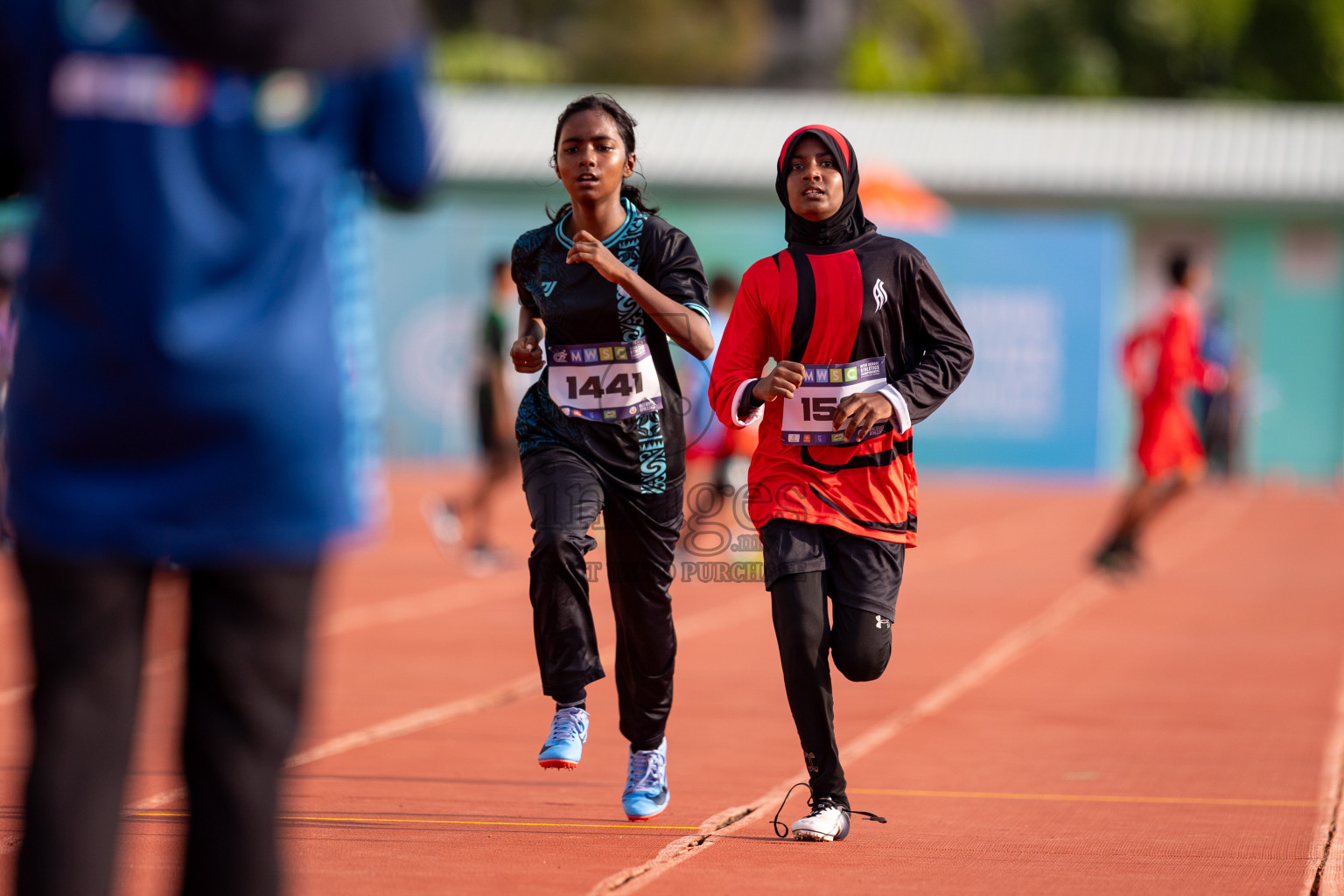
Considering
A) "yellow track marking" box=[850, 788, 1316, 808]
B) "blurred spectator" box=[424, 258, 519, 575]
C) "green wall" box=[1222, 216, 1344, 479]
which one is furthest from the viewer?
"green wall" box=[1222, 216, 1344, 479]

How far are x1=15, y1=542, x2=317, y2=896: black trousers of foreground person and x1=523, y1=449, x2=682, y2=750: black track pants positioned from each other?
8.37ft

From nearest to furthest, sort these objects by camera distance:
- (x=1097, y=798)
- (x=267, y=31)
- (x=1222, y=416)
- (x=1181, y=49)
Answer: (x=267, y=31)
(x=1097, y=798)
(x=1222, y=416)
(x=1181, y=49)

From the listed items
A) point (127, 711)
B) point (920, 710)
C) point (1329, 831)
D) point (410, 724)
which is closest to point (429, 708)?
point (410, 724)

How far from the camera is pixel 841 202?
5277mm

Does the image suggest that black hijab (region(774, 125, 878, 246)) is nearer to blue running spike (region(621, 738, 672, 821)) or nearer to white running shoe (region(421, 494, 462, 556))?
blue running spike (region(621, 738, 672, 821))

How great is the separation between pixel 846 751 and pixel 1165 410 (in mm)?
7599

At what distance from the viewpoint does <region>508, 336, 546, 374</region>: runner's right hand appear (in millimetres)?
5359

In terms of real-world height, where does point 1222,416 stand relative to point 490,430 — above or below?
below

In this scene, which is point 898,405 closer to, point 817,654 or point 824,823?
point 817,654

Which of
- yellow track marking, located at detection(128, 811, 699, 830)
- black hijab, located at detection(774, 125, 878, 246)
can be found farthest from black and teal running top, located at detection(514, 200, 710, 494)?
yellow track marking, located at detection(128, 811, 699, 830)

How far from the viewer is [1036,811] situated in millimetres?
5707

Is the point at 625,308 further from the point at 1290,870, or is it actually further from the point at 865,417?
the point at 1290,870

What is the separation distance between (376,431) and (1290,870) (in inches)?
118

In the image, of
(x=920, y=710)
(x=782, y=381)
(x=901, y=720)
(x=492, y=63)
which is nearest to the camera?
(x=782, y=381)
